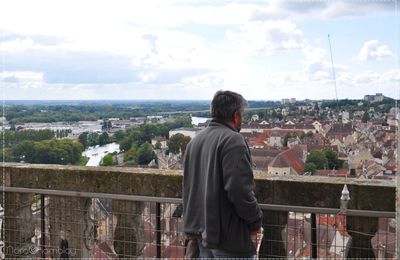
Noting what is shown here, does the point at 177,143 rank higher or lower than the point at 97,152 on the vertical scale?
higher

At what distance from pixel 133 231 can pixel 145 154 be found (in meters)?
0.72

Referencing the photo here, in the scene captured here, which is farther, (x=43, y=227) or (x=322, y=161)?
(x=43, y=227)

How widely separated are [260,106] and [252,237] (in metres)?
1.54

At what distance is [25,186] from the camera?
4.90 metres

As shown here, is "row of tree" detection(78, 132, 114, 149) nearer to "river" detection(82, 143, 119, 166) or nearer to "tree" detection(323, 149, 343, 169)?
"river" detection(82, 143, 119, 166)

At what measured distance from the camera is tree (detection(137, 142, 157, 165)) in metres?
4.52

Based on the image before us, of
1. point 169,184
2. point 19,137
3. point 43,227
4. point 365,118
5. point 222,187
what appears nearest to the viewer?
point 222,187

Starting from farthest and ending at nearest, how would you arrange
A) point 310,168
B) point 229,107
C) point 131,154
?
point 131,154
point 310,168
point 229,107

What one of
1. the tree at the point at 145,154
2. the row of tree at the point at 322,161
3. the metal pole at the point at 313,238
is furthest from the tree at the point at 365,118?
the tree at the point at 145,154

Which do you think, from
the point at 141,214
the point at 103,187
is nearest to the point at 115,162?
the point at 103,187

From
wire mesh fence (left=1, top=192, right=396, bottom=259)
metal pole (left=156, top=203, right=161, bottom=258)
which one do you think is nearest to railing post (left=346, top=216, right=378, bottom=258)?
wire mesh fence (left=1, top=192, right=396, bottom=259)

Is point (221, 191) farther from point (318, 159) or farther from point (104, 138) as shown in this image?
point (104, 138)

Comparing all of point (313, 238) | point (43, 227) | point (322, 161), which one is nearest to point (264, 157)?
point (322, 161)

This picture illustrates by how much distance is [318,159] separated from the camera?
4.07 metres
